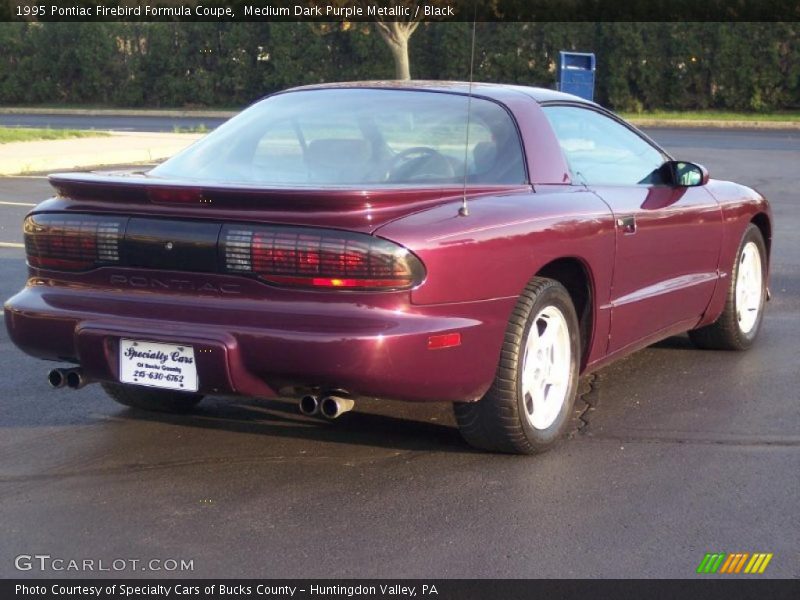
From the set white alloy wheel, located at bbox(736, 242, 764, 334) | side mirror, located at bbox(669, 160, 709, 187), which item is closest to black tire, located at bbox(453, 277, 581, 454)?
side mirror, located at bbox(669, 160, 709, 187)

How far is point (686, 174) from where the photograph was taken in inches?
237

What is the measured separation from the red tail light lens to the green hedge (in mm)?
33696

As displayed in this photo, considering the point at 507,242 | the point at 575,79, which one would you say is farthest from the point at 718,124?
the point at 507,242

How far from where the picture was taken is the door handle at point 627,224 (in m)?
5.39

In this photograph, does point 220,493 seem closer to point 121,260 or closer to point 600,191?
point 121,260

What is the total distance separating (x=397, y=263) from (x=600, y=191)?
153 cm

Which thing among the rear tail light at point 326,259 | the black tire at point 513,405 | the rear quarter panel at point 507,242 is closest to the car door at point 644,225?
the rear quarter panel at point 507,242

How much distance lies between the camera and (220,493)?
443 centimetres

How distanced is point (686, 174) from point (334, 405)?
252 centimetres

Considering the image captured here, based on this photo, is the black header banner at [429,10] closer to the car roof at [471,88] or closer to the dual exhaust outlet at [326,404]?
the car roof at [471,88]

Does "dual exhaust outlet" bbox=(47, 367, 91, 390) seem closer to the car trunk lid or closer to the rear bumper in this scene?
the rear bumper

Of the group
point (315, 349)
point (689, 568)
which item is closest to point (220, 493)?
point (315, 349)

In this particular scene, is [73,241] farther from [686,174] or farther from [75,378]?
[686,174]

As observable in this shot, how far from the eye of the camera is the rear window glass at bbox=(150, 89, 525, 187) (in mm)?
4980
